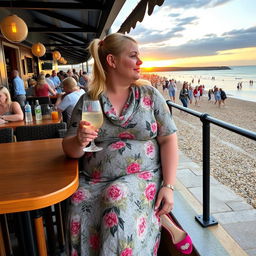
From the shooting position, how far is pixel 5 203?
2.85 feet

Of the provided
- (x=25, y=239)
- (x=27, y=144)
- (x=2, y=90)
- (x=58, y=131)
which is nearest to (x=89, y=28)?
(x=2, y=90)

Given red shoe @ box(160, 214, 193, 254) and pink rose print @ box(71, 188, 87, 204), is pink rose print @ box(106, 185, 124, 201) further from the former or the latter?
red shoe @ box(160, 214, 193, 254)

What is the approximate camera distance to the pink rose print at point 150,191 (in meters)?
1.24

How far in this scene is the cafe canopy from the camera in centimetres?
401

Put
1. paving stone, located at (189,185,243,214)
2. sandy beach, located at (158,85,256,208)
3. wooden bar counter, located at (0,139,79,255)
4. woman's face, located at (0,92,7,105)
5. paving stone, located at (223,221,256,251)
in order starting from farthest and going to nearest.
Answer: sandy beach, located at (158,85,256,208), woman's face, located at (0,92,7,105), paving stone, located at (189,185,243,214), paving stone, located at (223,221,256,251), wooden bar counter, located at (0,139,79,255)

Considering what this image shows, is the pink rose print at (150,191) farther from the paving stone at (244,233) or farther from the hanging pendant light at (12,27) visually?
the hanging pendant light at (12,27)

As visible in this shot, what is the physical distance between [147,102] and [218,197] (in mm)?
1899

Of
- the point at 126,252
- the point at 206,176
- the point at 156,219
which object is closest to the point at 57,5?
the point at 206,176

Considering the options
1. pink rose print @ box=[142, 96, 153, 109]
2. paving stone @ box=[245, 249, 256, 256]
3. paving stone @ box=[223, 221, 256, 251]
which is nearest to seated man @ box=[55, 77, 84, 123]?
pink rose print @ box=[142, 96, 153, 109]

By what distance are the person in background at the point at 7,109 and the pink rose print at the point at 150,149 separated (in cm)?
210

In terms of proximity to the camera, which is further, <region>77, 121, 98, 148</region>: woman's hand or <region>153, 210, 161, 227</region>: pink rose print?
<region>153, 210, 161, 227</region>: pink rose print

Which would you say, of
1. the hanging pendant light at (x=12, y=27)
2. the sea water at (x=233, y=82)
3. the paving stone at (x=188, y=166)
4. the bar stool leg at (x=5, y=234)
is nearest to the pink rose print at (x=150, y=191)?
the bar stool leg at (x=5, y=234)

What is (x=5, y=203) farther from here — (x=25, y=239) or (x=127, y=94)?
(x=127, y=94)

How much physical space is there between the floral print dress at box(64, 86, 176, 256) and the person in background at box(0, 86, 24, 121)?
184 centimetres
